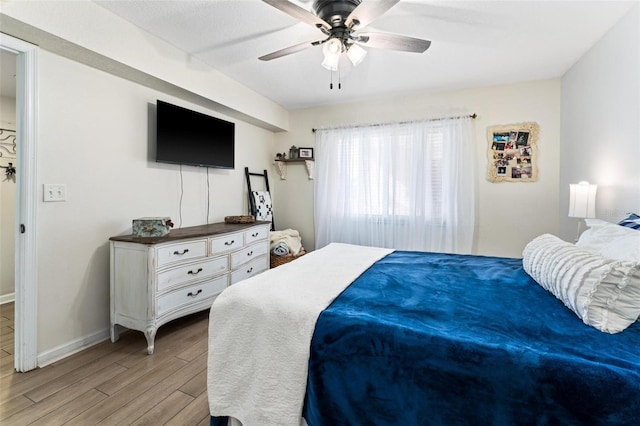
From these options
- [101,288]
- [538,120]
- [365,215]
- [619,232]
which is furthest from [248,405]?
[538,120]

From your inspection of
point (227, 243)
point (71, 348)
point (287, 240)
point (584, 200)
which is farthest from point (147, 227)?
point (584, 200)

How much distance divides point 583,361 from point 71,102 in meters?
3.10

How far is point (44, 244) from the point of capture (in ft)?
6.58

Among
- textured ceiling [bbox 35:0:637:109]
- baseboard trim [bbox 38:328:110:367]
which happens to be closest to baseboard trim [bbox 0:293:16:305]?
baseboard trim [bbox 38:328:110:367]

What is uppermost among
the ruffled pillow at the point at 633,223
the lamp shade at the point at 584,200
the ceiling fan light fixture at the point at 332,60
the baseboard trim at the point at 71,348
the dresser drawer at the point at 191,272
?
the ceiling fan light fixture at the point at 332,60

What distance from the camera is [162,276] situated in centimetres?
221

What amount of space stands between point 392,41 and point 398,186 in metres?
2.05

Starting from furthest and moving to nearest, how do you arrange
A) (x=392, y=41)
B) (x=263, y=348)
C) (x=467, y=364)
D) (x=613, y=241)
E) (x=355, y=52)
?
1. (x=355, y=52)
2. (x=392, y=41)
3. (x=613, y=241)
4. (x=263, y=348)
5. (x=467, y=364)

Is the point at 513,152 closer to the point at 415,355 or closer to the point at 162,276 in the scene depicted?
the point at 415,355

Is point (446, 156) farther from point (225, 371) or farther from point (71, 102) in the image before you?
point (71, 102)

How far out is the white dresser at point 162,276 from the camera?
2145mm

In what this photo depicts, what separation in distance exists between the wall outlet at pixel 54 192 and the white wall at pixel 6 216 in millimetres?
1824

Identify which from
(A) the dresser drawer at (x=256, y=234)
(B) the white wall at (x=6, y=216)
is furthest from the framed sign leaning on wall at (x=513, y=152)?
(B) the white wall at (x=6, y=216)

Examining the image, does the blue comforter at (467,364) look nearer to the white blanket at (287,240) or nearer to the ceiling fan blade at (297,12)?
the ceiling fan blade at (297,12)
